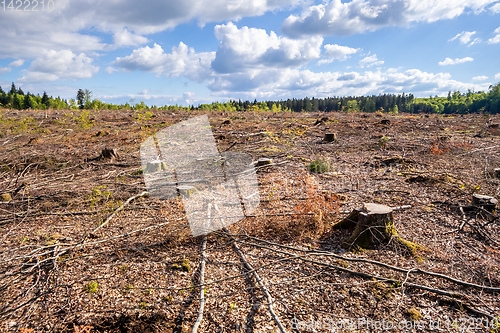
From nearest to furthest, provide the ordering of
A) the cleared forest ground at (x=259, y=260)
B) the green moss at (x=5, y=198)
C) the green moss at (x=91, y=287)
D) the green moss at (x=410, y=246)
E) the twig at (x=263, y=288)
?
the twig at (x=263, y=288), the cleared forest ground at (x=259, y=260), the green moss at (x=91, y=287), the green moss at (x=410, y=246), the green moss at (x=5, y=198)

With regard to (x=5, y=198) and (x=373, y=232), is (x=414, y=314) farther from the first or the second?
(x=5, y=198)

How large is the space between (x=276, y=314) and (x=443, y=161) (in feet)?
29.3

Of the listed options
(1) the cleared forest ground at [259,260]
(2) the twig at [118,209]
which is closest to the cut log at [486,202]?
(1) the cleared forest ground at [259,260]

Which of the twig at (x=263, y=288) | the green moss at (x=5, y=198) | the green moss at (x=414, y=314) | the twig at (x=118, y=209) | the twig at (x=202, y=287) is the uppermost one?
the green moss at (x=5, y=198)

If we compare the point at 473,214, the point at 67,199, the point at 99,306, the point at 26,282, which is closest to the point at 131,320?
the point at 99,306

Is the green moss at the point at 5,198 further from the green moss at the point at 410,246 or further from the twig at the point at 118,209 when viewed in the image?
the green moss at the point at 410,246

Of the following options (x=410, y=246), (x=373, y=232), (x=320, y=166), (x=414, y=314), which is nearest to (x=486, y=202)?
(x=410, y=246)

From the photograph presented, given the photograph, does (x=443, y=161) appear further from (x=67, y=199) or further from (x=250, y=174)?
(x=67, y=199)

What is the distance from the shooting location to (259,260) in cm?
382

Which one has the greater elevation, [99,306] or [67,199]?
[67,199]

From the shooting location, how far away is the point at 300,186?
6.73m

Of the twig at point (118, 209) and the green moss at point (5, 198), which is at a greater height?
the green moss at point (5, 198)

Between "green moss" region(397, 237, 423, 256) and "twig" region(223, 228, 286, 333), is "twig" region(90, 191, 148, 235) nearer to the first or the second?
"twig" region(223, 228, 286, 333)

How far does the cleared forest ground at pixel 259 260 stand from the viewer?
2.82 m
